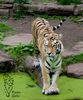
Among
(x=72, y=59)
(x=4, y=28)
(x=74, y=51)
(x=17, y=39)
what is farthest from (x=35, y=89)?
(x=4, y=28)

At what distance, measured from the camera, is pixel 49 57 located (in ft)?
22.6

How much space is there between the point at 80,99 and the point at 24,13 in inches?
224

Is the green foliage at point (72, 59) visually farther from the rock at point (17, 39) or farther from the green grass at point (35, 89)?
the rock at point (17, 39)

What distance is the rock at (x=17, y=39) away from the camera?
9.34m

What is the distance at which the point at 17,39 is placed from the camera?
31.6ft

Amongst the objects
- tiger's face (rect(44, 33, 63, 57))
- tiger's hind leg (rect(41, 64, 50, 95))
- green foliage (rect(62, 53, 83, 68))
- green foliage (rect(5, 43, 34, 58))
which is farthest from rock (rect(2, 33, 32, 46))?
tiger's face (rect(44, 33, 63, 57))

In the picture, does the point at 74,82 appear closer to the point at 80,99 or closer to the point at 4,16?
the point at 80,99

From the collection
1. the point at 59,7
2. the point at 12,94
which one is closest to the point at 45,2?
the point at 59,7

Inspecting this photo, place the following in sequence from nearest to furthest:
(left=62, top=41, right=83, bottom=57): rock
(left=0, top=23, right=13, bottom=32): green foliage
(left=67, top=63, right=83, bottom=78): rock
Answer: (left=67, top=63, right=83, bottom=78): rock → (left=62, top=41, right=83, bottom=57): rock → (left=0, top=23, right=13, bottom=32): green foliage

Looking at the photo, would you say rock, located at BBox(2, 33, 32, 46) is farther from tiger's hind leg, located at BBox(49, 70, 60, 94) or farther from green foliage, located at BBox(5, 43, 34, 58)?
tiger's hind leg, located at BBox(49, 70, 60, 94)

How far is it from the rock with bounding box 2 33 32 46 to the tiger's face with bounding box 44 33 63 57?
2482 millimetres

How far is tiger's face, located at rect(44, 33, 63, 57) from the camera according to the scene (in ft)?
22.2

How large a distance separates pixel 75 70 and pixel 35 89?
36.8 inches

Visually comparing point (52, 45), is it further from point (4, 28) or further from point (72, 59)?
point (4, 28)
